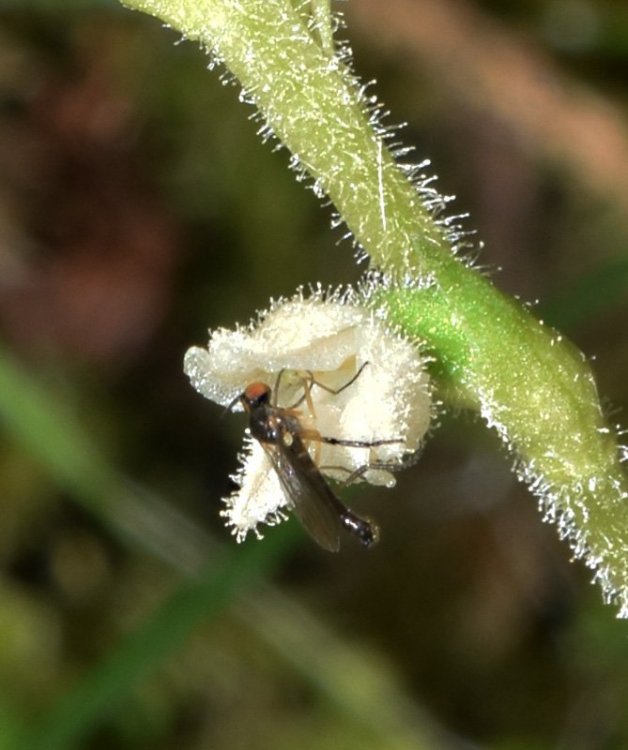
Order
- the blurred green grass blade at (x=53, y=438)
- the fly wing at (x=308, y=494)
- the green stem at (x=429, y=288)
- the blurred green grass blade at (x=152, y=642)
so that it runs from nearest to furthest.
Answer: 1. the green stem at (x=429, y=288)
2. the fly wing at (x=308, y=494)
3. the blurred green grass blade at (x=152, y=642)
4. the blurred green grass blade at (x=53, y=438)

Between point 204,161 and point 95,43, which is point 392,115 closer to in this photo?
point 204,161

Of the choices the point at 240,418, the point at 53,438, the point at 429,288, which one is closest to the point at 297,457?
the point at 429,288

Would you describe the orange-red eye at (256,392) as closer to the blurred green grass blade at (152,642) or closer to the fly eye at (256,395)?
the fly eye at (256,395)

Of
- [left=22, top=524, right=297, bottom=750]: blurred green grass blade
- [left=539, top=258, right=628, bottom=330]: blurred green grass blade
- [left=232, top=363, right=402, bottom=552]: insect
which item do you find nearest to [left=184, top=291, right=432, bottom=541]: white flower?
[left=232, top=363, right=402, bottom=552]: insect

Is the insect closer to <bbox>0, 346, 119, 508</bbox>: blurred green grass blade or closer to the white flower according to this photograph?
the white flower

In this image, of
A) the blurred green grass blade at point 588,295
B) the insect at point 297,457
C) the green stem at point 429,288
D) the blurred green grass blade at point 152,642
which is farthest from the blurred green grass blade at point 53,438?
the green stem at point 429,288

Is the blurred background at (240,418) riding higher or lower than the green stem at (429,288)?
higher
